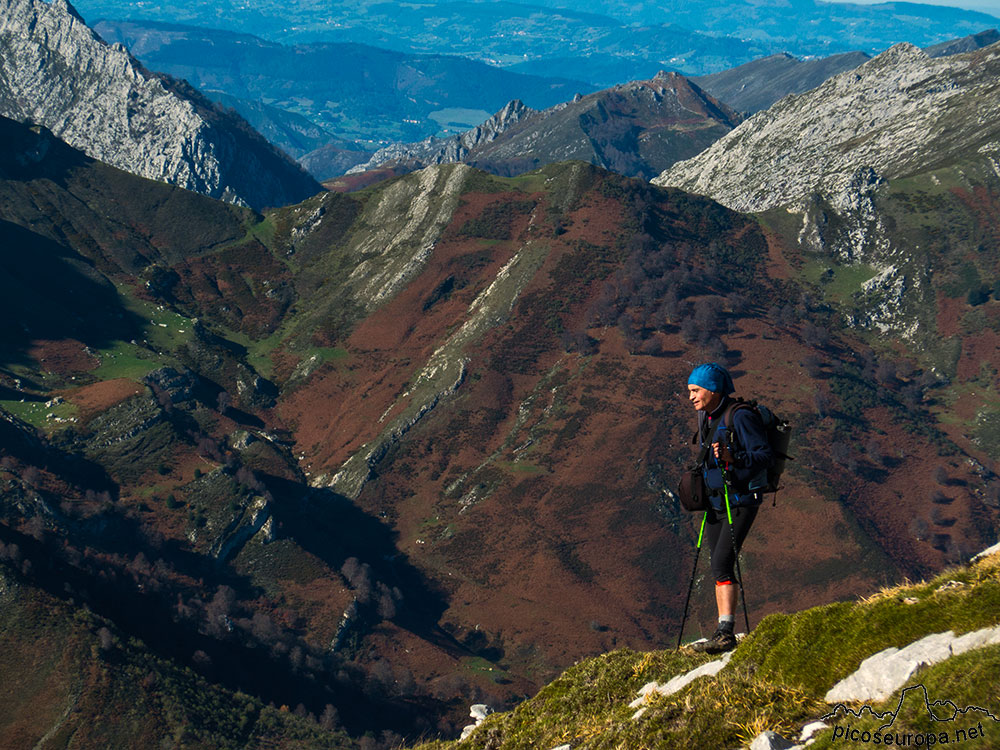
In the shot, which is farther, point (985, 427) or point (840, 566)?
point (985, 427)

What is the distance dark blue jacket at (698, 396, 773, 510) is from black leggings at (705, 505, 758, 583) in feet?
0.74

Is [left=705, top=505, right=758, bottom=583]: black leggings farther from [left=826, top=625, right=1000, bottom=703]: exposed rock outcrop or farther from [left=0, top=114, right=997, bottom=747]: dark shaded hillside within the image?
[left=0, top=114, right=997, bottom=747]: dark shaded hillside

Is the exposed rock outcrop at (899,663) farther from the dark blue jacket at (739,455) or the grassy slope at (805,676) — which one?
the dark blue jacket at (739,455)

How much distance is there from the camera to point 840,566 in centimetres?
12169

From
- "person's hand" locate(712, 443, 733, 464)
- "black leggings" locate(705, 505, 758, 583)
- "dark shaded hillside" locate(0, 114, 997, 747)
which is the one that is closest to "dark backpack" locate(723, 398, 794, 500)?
"person's hand" locate(712, 443, 733, 464)

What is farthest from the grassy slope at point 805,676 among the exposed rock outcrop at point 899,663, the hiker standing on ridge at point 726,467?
the hiker standing on ridge at point 726,467

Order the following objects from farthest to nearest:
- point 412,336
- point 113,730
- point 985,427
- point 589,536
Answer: point 412,336 < point 985,427 < point 589,536 < point 113,730

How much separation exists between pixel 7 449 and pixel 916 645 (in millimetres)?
140454

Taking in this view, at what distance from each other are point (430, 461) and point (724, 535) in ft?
433

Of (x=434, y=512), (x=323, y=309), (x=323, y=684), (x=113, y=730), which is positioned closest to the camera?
(x=113, y=730)

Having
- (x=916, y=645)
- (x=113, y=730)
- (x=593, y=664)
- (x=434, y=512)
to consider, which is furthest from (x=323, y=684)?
(x=916, y=645)

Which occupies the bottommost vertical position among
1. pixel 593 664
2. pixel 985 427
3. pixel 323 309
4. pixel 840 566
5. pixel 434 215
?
pixel 593 664

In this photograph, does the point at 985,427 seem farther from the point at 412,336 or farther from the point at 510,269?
the point at 412,336

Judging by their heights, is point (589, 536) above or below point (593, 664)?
above
